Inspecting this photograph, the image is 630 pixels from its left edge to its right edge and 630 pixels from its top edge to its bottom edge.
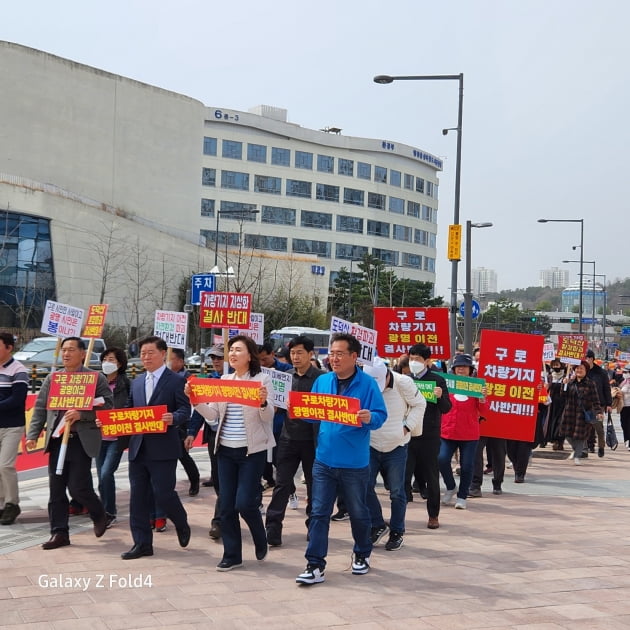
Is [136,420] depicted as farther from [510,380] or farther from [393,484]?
[510,380]

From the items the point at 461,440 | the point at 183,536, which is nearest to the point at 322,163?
the point at 461,440

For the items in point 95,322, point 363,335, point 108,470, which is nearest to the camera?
point 363,335

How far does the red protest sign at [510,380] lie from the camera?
12.3 meters

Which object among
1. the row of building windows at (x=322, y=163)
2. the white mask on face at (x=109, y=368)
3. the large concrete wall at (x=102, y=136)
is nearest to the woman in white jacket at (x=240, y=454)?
the white mask on face at (x=109, y=368)

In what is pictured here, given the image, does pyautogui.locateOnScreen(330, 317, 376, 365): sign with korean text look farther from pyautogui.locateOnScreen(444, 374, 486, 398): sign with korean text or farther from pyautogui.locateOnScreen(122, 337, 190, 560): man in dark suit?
pyautogui.locateOnScreen(444, 374, 486, 398): sign with korean text

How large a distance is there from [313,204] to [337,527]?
7800cm

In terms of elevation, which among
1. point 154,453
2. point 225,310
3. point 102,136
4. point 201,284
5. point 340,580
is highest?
point 102,136

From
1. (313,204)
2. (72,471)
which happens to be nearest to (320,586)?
(72,471)

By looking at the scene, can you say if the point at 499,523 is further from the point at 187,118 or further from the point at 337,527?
the point at 187,118

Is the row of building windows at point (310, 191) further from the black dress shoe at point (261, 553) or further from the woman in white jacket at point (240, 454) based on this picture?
the black dress shoe at point (261, 553)

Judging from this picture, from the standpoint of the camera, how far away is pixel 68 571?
702cm

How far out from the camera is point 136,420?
7555mm

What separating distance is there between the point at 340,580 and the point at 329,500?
638mm

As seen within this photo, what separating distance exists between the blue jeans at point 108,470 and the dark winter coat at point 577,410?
973 centimetres
